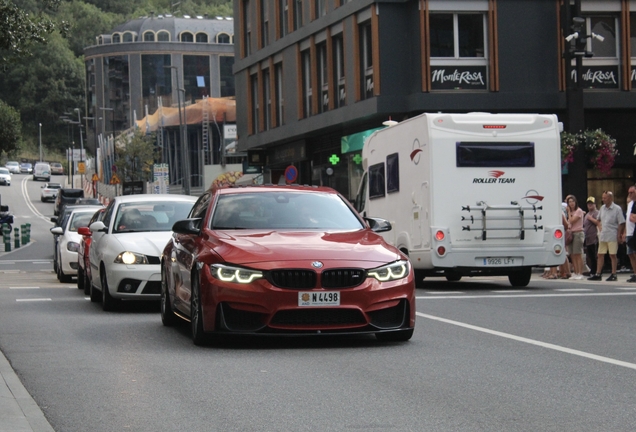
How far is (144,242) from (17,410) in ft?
26.8

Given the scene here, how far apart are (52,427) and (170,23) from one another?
151 metres

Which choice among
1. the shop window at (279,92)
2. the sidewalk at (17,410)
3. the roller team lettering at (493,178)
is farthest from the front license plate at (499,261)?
the shop window at (279,92)

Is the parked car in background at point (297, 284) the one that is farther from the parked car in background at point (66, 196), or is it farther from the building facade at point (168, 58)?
the building facade at point (168, 58)

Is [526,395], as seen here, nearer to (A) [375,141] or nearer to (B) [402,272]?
(B) [402,272]

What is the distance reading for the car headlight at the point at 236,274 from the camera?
1030 cm

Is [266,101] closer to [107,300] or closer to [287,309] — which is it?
[107,300]

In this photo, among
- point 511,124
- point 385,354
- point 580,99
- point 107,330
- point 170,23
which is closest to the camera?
point 385,354

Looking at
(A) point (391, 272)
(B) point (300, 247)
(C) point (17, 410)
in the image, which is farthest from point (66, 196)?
(C) point (17, 410)

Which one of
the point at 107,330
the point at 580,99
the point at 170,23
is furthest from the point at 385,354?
the point at 170,23

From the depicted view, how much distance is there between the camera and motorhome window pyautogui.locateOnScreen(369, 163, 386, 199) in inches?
901

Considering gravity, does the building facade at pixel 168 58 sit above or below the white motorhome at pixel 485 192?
above

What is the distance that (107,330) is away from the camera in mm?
12875

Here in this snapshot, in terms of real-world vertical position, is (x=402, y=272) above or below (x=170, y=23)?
below

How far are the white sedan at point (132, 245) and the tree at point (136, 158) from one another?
73931 millimetres
